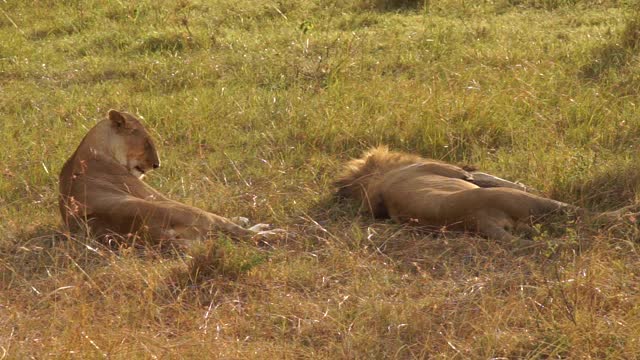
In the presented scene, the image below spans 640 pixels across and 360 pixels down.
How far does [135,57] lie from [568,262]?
517 cm

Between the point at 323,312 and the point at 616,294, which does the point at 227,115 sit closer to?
the point at 323,312

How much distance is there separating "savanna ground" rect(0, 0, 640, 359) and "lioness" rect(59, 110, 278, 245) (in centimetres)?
17

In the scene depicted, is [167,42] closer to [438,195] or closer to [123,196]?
[123,196]

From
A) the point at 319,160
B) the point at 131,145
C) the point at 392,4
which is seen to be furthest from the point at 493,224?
the point at 392,4

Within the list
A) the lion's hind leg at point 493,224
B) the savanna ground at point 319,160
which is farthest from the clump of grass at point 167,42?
the lion's hind leg at point 493,224

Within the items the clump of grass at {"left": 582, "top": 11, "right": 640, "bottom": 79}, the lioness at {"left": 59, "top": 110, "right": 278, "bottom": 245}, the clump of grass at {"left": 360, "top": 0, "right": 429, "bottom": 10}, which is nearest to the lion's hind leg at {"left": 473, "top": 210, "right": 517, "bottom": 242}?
the lioness at {"left": 59, "top": 110, "right": 278, "bottom": 245}

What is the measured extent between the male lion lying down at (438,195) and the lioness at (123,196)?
66 centimetres

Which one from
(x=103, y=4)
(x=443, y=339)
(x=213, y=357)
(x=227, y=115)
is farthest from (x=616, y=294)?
(x=103, y=4)

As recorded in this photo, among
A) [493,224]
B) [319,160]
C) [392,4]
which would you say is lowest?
[319,160]

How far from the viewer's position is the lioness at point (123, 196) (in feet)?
19.5

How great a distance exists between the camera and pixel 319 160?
717 centimetres

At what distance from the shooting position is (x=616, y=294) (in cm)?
480

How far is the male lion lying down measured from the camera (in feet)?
19.0

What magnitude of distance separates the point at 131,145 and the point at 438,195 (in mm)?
1814
